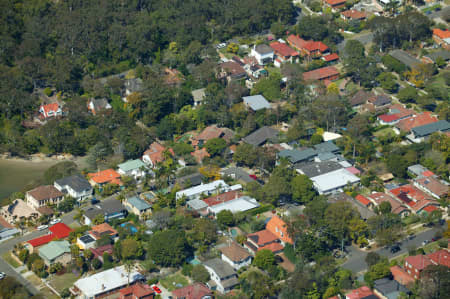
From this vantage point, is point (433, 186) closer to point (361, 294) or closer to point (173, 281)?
point (361, 294)

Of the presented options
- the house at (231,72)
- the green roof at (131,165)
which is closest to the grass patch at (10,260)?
the green roof at (131,165)

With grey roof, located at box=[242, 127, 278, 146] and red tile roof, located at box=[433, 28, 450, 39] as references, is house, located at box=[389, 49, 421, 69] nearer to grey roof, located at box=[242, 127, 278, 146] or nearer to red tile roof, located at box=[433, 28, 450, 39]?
red tile roof, located at box=[433, 28, 450, 39]

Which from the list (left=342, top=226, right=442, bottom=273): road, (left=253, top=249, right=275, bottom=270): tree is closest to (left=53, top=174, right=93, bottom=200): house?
(left=253, top=249, right=275, bottom=270): tree

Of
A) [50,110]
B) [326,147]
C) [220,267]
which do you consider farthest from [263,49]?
[220,267]

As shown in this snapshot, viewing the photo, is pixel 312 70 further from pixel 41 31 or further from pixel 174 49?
pixel 41 31

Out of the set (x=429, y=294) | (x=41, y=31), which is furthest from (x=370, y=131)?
(x=41, y=31)

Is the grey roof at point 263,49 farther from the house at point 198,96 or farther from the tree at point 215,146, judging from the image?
the tree at point 215,146
